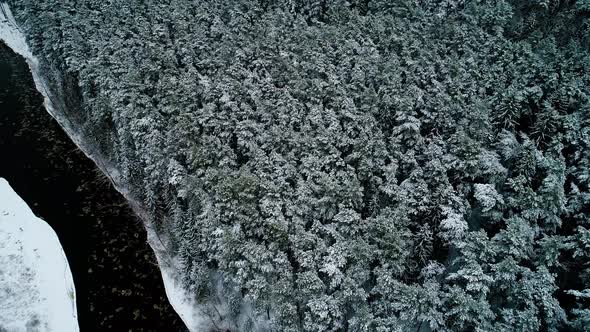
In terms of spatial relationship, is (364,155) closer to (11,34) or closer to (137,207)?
(137,207)

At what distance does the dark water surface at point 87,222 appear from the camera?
31.5m

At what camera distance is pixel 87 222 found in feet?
126

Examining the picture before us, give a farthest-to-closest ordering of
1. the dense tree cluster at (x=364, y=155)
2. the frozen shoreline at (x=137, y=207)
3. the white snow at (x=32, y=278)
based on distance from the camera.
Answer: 1. the frozen shoreline at (x=137, y=207)
2. the white snow at (x=32, y=278)
3. the dense tree cluster at (x=364, y=155)

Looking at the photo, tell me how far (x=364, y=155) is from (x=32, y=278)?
27.4m

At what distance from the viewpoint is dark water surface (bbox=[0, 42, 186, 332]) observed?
3153 centimetres

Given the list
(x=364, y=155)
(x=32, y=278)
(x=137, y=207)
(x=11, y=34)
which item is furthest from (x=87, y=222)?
(x=11, y=34)

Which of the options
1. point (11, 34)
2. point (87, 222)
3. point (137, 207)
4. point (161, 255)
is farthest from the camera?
point (11, 34)

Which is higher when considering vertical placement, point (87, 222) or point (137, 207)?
point (137, 207)

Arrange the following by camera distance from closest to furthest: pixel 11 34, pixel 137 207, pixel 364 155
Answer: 1. pixel 364 155
2. pixel 137 207
3. pixel 11 34

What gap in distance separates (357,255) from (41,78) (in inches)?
2220

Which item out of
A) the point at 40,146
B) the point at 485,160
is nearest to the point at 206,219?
the point at 485,160

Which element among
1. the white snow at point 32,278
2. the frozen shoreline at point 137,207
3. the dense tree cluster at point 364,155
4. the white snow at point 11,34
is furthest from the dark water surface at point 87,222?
the white snow at point 11,34

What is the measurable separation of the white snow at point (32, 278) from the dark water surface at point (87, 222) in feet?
3.25

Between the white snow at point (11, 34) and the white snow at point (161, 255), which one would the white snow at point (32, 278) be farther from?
the white snow at point (11, 34)
